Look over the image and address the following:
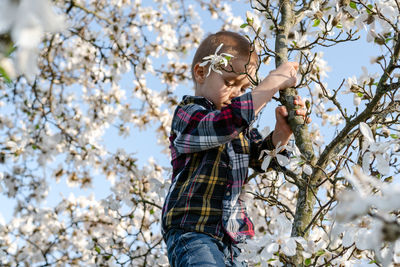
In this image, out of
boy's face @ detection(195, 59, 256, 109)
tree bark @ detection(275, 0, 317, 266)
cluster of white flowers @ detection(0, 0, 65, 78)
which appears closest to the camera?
cluster of white flowers @ detection(0, 0, 65, 78)

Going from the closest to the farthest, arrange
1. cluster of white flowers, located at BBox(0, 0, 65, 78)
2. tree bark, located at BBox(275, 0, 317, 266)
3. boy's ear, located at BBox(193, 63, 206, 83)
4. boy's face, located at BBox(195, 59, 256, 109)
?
1. cluster of white flowers, located at BBox(0, 0, 65, 78)
2. tree bark, located at BBox(275, 0, 317, 266)
3. boy's face, located at BBox(195, 59, 256, 109)
4. boy's ear, located at BBox(193, 63, 206, 83)

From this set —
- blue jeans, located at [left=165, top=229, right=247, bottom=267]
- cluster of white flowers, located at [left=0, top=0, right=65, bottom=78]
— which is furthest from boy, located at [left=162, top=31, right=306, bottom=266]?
cluster of white flowers, located at [left=0, top=0, right=65, bottom=78]

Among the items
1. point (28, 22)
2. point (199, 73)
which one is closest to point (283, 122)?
point (199, 73)

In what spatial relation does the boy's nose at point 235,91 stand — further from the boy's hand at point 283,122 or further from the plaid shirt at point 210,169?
the boy's hand at point 283,122

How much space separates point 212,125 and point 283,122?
0.26 metres

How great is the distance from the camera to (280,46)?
1.51 m

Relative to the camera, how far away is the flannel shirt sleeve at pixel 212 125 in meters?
1.40

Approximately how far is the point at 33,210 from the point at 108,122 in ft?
3.83

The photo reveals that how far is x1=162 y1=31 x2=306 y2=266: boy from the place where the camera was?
4.58 ft

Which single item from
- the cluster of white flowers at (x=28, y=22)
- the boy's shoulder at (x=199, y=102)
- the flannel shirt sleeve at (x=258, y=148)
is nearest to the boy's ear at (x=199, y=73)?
the boy's shoulder at (x=199, y=102)

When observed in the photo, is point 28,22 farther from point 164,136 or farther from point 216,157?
point 164,136

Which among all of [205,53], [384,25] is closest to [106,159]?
[205,53]

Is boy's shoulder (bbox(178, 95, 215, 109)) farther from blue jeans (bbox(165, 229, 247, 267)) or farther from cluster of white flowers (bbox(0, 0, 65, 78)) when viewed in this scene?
cluster of white flowers (bbox(0, 0, 65, 78))

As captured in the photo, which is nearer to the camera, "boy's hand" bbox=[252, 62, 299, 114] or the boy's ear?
"boy's hand" bbox=[252, 62, 299, 114]
